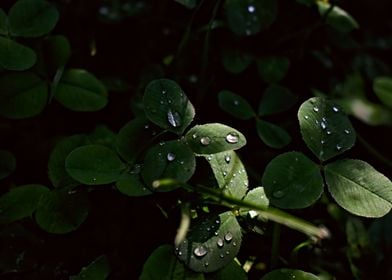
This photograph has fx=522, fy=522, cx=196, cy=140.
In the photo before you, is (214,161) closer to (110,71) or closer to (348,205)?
(348,205)

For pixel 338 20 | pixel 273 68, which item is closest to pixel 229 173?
pixel 273 68

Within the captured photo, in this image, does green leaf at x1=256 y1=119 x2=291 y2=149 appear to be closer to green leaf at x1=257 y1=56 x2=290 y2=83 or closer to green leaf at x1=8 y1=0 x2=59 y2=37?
green leaf at x1=257 y1=56 x2=290 y2=83

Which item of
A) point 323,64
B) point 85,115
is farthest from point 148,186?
point 323,64

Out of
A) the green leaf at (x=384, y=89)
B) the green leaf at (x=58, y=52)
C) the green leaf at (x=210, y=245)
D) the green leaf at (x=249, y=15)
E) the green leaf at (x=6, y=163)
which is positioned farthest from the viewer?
the green leaf at (x=384, y=89)

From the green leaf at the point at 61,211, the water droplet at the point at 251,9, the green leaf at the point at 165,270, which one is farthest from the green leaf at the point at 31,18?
the green leaf at the point at 165,270

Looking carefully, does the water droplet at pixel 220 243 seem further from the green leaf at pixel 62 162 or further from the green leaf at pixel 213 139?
the green leaf at pixel 62 162
